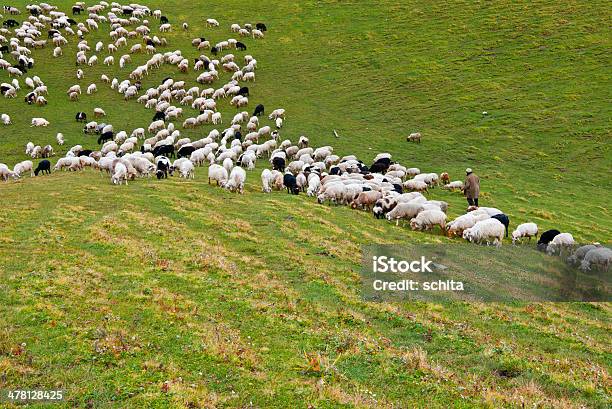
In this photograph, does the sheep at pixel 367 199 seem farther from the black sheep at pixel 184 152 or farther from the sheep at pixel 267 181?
the black sheep at pixel 184 152

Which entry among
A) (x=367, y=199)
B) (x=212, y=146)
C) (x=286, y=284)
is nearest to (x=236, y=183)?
(x=367, y=199)

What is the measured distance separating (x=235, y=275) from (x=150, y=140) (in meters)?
25.0

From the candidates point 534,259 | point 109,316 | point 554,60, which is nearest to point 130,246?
point 109,316

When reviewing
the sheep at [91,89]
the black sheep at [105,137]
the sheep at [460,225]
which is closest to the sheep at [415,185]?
the sheep at [460,225]

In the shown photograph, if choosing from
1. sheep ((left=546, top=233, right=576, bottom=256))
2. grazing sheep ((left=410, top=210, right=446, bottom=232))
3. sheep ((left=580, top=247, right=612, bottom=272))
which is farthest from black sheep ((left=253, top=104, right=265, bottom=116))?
sheep ((left=580, top=247, right=612, bottom=272))

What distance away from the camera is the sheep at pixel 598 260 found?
16.6 meters

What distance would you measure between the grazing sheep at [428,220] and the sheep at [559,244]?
4.15 meters

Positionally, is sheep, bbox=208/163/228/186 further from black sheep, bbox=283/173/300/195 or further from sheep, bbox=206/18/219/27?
sheep, bbox=206/18/219/27

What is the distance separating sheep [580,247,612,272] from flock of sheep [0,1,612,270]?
35 millimetres

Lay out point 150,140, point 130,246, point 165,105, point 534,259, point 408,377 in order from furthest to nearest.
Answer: point 165,105 → point 150,140 → point 534,259 → point 130,246 → point 408,377

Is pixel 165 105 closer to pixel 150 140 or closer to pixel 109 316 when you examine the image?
pixel 150 140

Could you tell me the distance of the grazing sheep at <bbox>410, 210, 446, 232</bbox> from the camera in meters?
21.0

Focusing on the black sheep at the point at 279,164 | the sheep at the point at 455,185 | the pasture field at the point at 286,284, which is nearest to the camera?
the pasture field at the point at 286,284

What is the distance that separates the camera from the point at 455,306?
504 inches
